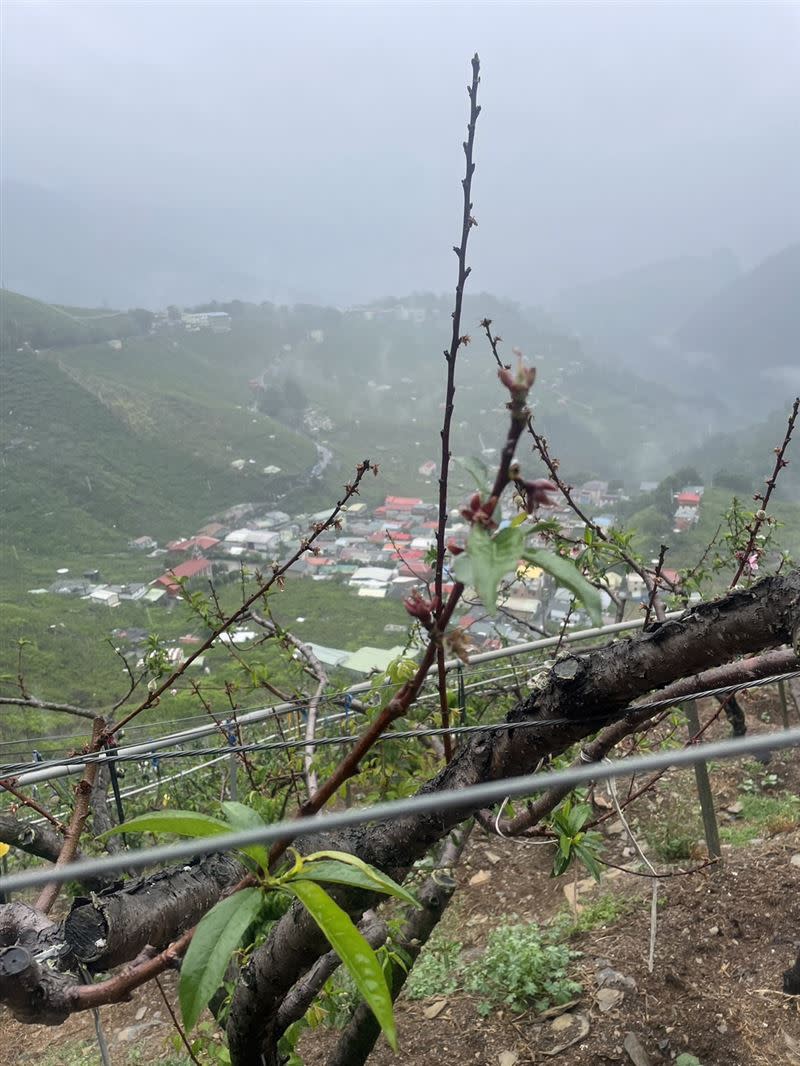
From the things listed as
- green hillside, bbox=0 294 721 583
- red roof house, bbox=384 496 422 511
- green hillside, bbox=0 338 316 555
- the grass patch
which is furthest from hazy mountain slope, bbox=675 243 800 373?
the grass patch

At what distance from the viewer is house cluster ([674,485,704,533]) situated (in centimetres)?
1007

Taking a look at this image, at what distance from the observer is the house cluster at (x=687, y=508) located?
33.0 ft

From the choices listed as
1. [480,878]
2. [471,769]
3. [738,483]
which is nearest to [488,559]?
[471,769]

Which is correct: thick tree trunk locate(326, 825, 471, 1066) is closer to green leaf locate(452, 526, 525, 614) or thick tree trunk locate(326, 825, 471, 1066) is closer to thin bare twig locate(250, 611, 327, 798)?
thin bare twig locate(250, 611, 327, 798)

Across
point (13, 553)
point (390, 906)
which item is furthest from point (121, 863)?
point (13, 553)

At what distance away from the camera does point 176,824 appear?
64cm

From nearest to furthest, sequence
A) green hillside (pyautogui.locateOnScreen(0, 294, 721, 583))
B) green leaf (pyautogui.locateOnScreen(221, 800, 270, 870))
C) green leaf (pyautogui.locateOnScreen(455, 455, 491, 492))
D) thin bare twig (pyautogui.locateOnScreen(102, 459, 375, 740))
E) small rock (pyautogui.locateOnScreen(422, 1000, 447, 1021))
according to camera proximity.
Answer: green leaf (pyautogui.locateOnScreen(455, 455, 491, 492))
green leaf (pyautogui.locateOnScreen(221, 800, 270, 870))
thin bare twig (pyautogui.locateOnScreen(102, 459, 375, 740))
small rock (pyautogui.locateOnScreen(422, 1000, 447, 1021))
green hillside (pyautogui.locateOnScreen(0, 294, 721, 583))

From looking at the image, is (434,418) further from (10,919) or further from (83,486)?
(10,919)

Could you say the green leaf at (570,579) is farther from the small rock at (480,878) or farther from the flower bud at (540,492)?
the small rock at (480,878)

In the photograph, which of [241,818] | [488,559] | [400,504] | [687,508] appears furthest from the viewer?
[400,504]

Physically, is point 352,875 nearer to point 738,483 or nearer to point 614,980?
point 614,980

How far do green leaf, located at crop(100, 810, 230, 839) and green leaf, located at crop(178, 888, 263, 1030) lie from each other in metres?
0.07

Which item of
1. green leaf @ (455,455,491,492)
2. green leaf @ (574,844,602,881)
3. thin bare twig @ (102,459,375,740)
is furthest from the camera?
thin bare twig @ (102,459,375,740)

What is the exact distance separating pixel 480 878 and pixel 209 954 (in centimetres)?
303
